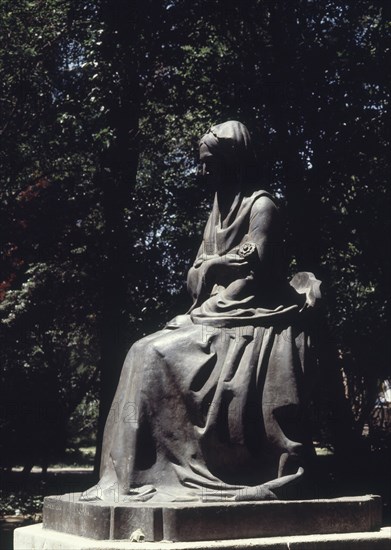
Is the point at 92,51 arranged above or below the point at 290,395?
above

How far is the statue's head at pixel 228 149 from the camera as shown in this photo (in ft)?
25.9

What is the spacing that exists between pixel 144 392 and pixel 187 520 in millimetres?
1183

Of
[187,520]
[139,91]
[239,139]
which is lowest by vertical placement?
[187,520]

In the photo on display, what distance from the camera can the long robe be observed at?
6836 mm

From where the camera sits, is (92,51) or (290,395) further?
(92,51)

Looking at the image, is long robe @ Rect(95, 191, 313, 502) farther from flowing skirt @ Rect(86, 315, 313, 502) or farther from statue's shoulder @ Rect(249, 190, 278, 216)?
statue's shoulder @ Rect(249, 190, 278, 216)

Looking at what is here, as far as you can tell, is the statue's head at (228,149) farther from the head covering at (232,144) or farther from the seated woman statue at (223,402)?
the seated woman statue at (223,402)

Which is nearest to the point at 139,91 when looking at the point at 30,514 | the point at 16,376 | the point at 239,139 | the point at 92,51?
the point at 92,51

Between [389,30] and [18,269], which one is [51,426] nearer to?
[18,269]

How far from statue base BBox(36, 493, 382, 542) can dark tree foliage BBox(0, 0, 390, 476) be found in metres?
9.96

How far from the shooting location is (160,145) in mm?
18891

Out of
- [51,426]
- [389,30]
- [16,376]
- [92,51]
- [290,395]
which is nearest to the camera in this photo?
[290,395]

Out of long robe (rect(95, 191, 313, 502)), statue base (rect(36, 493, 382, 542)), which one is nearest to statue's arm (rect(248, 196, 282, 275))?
long robe (rect(95, 191, 313, 502))

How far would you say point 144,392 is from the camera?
7.04m
